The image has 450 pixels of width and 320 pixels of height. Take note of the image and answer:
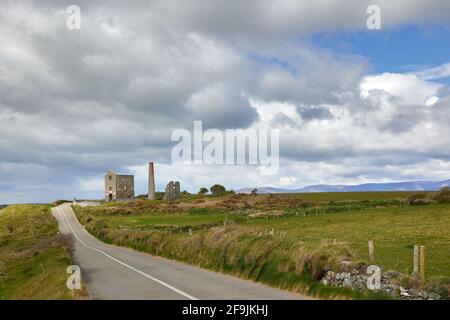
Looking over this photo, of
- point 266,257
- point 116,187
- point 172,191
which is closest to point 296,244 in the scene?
point 266,257

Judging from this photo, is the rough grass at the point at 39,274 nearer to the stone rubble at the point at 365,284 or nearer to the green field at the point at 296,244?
the green field at the point at 296,244

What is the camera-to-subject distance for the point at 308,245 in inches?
758

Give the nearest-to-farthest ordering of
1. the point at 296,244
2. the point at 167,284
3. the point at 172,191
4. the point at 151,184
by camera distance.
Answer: the point at 167,284, the point at 296,244, the point at 172,191, the point at 151,184

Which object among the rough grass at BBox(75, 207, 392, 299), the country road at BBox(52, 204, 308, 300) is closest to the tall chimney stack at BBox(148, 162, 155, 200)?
the rough grass at BBox(75, 207, 392, 299)

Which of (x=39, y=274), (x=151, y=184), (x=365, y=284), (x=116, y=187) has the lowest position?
(x=39, y=274)

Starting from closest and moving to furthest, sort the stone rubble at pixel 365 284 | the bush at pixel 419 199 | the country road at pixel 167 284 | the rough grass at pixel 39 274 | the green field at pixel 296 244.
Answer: the stone rubble at pixel 365 284
the country road at pixel 167 284
the rough grass at pixel 39 274
the green field at pixel 296 244
the bush at pixel 419 199

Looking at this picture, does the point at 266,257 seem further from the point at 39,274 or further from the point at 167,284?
the point at 39,274

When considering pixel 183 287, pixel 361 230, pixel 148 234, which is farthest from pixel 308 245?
pixel 361 230

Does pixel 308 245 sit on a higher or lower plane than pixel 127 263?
higher

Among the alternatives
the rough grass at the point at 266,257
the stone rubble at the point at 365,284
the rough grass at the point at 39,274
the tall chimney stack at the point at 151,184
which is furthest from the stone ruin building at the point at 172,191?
the stone rubble at the point at 365,284

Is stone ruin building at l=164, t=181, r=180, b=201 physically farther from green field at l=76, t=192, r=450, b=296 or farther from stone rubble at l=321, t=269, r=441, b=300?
stone rubble at l=321, t=269, r=441, b=300

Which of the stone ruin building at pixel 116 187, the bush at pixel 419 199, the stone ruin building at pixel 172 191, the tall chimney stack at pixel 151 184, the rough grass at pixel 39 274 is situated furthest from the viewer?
the stone ruin building at pixel 116 187
